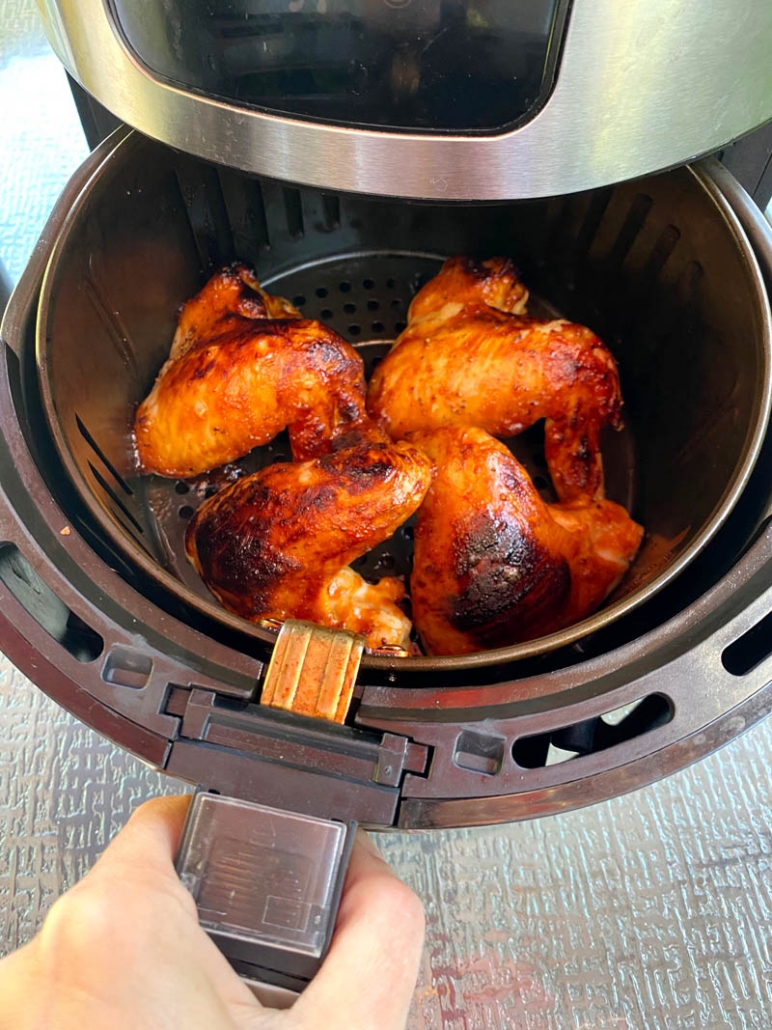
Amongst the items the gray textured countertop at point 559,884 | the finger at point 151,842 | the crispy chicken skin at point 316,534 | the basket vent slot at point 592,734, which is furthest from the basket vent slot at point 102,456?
the basket vent slot at point 592,734

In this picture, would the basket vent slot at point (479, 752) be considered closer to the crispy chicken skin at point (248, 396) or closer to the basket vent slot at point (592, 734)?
the basket vent slot at point (592, 734)

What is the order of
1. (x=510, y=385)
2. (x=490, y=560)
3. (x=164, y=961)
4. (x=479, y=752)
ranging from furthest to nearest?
(x=510, y=385) < (x=490, y=560) < (x=479, y=752) < (x=164, y=961)

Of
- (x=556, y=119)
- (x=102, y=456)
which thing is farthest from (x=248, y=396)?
(x=556, y=119)

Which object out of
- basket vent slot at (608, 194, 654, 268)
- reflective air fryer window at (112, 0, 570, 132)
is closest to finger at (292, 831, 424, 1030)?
reflective air fryer window at (112, 0, 570, 132)

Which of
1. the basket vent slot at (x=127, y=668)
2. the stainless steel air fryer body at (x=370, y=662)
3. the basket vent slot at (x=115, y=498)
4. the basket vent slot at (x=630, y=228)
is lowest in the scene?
the basket vent slot at (x=115, y=498)

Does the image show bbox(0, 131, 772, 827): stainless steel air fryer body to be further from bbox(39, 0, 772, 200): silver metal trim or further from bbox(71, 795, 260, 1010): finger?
bbox(39, 0, 772, 200): silver metal trim

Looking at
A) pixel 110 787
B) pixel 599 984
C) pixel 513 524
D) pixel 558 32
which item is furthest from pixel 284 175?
pixel 599 984

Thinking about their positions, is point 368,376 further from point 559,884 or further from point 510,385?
point 559,884
